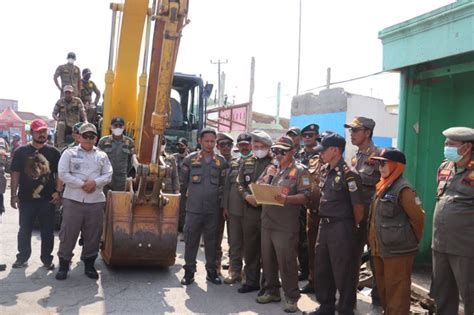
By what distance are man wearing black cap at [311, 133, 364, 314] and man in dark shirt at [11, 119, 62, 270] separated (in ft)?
11.2

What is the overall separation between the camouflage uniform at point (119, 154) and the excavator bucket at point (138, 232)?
1037 mm

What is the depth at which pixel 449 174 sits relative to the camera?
14.0ft

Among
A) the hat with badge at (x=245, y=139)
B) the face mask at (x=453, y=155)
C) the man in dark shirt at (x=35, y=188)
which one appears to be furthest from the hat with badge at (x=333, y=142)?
the man in dark shirt at (x=35, y=188)

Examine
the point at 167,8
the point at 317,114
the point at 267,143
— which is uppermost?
the point at 317,114

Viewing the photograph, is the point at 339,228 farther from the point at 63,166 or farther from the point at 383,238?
the point at 63,166

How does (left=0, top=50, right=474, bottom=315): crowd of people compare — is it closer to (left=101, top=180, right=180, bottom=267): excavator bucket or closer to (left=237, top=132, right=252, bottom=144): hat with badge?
(left=237, top=132, right=252, bottom=144): hat with badge

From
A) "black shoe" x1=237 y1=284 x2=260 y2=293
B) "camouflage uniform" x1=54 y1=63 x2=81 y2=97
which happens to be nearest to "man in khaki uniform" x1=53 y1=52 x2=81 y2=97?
"camouflage uniform" x1=54 y1=63 x2=81 y2=97

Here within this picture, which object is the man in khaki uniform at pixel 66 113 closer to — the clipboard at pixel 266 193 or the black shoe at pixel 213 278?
the black shoe at pixel 213 278

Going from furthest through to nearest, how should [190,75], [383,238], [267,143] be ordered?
[190,75] → [267,143] → [383,238]

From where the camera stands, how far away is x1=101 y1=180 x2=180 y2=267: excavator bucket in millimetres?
5812

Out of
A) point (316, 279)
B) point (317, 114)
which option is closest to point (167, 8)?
point (316, 279)

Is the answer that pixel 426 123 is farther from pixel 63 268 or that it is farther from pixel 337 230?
pixel 63 268

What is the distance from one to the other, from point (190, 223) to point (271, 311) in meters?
1.53

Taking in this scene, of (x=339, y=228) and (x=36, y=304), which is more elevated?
(x=339, y=228)
